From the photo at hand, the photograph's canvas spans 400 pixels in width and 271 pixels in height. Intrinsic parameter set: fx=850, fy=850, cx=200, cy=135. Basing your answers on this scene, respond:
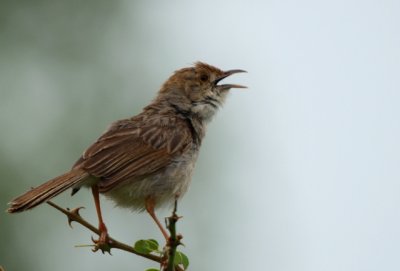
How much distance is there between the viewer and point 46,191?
534 centimetres

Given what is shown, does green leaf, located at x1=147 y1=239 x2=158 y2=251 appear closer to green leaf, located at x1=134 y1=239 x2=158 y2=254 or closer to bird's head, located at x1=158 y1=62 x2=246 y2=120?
green leaf, located at x1=134 y1=239 x2=158 y2=254

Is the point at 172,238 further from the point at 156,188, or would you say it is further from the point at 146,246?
the point at 156,188

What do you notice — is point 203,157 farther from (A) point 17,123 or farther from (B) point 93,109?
(A) point 17,123

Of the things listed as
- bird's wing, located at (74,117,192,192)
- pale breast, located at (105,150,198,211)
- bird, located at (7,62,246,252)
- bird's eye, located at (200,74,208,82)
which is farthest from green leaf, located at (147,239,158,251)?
bird's eye, located at (200,74,208,82)

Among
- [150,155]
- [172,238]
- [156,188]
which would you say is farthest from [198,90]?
[172,238]

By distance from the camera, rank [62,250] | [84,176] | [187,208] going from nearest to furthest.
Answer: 1. [84,176]
2. [62,250]
3. [187,208]

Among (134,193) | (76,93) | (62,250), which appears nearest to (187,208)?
(62,250)

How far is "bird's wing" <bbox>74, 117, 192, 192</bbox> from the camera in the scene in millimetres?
5992

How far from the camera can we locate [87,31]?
591 inches

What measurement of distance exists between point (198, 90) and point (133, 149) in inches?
52.9

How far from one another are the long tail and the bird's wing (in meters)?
0.14

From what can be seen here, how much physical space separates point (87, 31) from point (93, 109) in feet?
9.25

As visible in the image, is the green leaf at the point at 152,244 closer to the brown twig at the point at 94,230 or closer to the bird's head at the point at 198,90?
the brown twig at the point at 94,230

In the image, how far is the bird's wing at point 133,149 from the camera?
599cm
